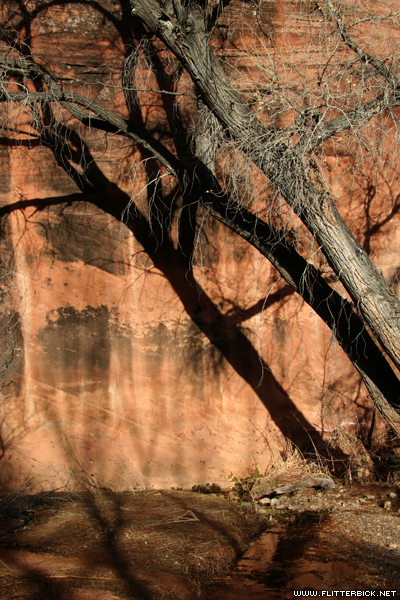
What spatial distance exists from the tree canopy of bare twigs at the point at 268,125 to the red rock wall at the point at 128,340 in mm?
233

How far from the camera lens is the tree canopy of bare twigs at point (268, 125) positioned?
163 inches

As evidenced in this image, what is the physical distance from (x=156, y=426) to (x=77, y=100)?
383 cm

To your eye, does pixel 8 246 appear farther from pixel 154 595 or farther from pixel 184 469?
pixel 154 595

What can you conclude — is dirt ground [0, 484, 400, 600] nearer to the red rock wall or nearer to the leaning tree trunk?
the red rock wall

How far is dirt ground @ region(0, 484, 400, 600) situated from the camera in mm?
3418

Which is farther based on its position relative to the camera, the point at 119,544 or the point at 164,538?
the point at 164,538

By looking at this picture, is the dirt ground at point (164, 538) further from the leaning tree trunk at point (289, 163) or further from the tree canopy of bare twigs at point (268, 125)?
the leaning tree trunk at point (289, 163)

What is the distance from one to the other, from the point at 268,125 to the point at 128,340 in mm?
3008

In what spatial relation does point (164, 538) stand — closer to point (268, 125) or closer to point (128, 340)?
point (128, 340)

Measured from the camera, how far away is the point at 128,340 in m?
5.80

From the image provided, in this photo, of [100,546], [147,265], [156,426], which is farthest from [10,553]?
[147,265]

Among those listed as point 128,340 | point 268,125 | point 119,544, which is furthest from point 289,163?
point 119,544

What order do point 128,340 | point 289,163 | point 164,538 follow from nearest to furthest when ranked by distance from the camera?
point 289,163, point 164,538, point 128,340

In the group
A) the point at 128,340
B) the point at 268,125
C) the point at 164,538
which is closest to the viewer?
the point at 164,538
